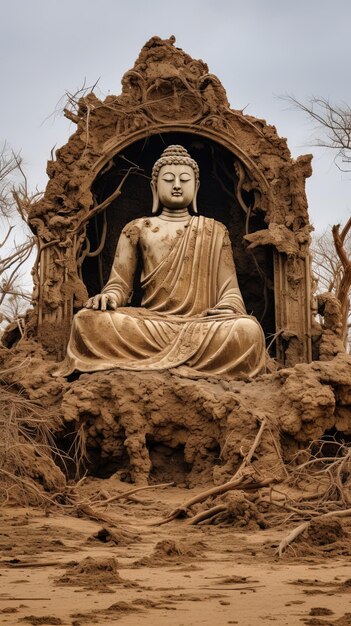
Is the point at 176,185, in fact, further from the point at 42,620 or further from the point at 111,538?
the point at 42,620

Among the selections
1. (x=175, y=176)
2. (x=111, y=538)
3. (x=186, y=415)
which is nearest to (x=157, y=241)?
(x=175, y=176)

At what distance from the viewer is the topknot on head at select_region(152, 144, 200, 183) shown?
1344 centimetres

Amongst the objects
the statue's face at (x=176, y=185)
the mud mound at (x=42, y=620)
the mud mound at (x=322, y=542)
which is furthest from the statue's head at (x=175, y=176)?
the mud mound at (x=42, y=620)

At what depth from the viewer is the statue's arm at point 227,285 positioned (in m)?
12.6

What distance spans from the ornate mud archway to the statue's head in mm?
307

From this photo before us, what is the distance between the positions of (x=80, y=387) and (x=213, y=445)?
1.34 metres

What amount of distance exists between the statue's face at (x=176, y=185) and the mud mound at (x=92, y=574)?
7585 millimetres

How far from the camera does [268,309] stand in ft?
45.0

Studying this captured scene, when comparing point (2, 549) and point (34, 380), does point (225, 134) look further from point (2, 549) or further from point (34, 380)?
point (2, 549)

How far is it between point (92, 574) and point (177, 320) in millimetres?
6339

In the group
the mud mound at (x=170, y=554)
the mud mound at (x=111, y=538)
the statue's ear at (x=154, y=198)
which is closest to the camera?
the mud mound at (x=170, y=554)

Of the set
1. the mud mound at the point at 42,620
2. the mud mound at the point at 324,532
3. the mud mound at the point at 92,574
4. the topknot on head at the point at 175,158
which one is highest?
the topknot on head at the point at 175,158

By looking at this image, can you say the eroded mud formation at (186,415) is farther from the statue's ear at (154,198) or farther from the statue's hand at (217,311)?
the statue's ear at (154,198)

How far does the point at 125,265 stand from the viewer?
13156mm
